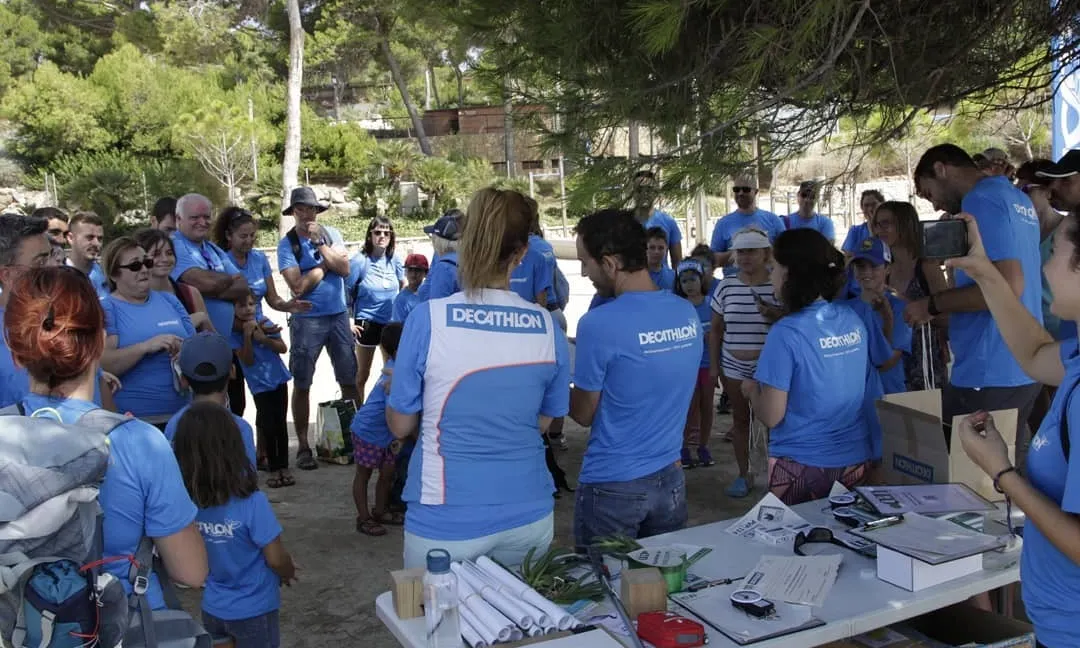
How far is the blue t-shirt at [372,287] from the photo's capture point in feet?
21.9

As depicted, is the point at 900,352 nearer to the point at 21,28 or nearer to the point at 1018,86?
the point at 1018,86

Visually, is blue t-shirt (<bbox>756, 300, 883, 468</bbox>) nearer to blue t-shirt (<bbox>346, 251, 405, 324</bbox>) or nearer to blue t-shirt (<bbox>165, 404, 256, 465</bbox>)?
blue t-shirt (<bbox>165, 404, 256, 465</bbox>)

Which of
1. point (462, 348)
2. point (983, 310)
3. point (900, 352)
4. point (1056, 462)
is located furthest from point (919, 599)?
point (900, 352)

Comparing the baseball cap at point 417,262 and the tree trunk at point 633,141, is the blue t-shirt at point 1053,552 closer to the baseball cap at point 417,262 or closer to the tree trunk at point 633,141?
the tree trunk at point 633,141

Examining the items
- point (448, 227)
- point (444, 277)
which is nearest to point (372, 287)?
point (448, 227)

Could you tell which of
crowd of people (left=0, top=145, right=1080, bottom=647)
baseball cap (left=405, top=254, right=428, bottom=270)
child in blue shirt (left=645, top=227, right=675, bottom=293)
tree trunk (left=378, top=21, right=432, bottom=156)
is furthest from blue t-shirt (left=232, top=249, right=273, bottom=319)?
tree trunk (left=378, top=21, right=432, bottom=156)

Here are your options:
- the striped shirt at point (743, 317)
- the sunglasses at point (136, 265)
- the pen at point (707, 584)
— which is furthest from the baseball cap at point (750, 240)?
the sunglasses at point (136, 265)

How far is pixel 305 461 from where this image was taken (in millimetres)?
6082

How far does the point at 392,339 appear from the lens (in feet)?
15.5

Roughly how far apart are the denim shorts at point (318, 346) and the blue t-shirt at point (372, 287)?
0.32m

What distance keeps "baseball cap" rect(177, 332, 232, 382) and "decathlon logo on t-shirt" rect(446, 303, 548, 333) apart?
1232 millimetres

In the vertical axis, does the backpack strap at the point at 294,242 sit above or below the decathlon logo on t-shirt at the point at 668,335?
above

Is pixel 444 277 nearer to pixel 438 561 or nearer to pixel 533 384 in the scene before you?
pixel 533 384

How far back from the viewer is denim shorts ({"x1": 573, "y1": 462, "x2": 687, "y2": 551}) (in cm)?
294
